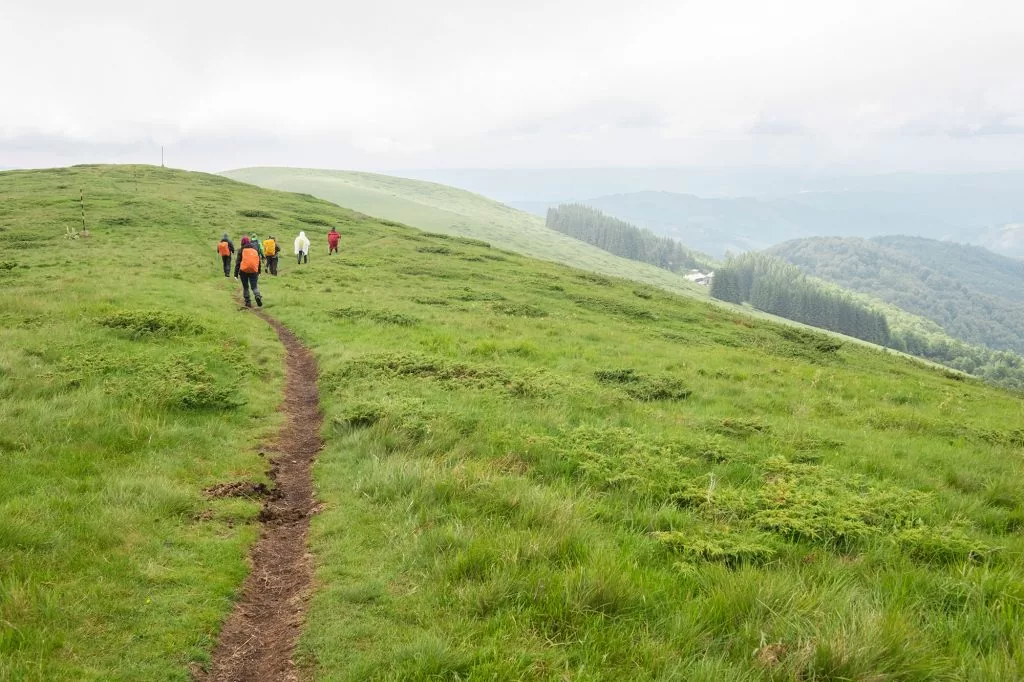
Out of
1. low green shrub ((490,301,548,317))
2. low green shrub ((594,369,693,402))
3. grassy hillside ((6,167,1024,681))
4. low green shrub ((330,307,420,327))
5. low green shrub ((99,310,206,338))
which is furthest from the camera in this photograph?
low green shrub ((490,301,548,317))

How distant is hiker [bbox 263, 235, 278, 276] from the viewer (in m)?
35.2

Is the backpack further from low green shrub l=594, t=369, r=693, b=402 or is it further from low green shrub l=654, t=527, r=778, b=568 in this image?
low green shrub l=654, t=527, r=778, b=568

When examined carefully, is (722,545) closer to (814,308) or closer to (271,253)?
(271,253)

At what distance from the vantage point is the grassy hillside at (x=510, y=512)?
552 centimetres

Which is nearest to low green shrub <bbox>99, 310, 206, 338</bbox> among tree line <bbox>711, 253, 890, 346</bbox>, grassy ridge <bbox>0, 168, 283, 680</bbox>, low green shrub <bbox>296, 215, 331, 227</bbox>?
grassy ridge <bbox>0, 168, 283, 680</bbox>

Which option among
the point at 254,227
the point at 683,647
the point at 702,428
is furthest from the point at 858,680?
the point at 254,227

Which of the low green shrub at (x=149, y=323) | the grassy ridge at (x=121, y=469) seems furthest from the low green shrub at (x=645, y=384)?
the low green shrub at (x=149, y=323)

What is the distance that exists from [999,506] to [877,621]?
272 inches

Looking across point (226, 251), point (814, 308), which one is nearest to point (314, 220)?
point (226, 251)

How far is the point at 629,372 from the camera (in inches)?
742

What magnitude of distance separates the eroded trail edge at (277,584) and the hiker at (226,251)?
25.1 meters

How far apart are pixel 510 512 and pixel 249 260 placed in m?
22.4

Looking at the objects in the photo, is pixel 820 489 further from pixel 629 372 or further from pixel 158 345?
pixel 158 345

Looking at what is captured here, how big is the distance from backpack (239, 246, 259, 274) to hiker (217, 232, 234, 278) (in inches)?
334
